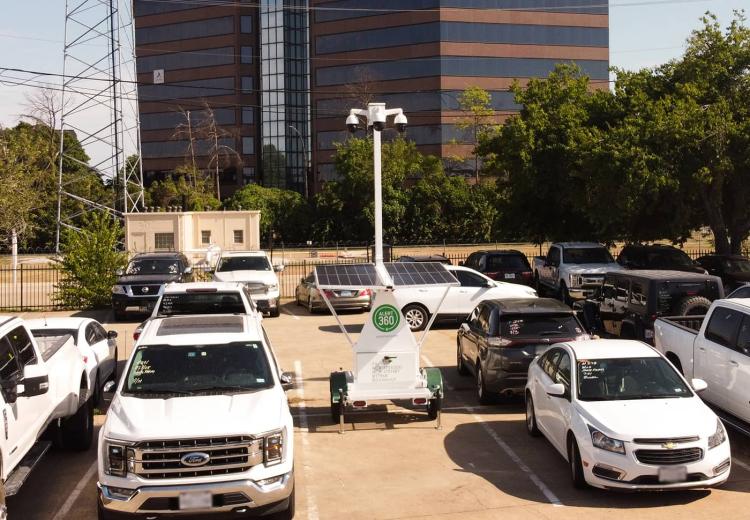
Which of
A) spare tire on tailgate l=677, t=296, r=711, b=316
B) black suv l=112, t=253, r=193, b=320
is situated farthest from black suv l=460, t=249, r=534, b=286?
spare tire on tailgate l=677, t=296, r=711, b=316

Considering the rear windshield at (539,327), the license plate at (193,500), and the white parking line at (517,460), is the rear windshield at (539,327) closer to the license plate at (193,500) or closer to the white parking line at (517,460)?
the white parking line at (517,460)

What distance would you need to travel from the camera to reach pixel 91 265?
25391 mm

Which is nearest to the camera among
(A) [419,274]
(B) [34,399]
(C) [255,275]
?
(B) [34,399]

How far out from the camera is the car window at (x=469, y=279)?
68.8 ft

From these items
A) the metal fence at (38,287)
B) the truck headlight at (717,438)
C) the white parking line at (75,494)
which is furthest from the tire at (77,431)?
the metal fence at (38,287)

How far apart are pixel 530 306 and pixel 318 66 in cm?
7117

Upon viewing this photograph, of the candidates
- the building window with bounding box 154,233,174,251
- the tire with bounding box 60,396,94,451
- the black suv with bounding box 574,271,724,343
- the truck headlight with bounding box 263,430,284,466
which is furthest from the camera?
the building window with bounding box 154,233,174,251

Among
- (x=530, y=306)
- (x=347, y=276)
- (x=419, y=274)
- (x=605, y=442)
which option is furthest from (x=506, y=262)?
(x=605, y=442)

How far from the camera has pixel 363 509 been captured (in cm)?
823

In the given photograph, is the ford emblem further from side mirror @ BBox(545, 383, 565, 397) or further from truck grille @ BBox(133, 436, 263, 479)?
side mirror @ BBox(545, 383, 565, 397)

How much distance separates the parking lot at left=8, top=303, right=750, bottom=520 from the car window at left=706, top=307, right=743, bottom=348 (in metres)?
1.35

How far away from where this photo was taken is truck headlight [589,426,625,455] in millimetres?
8086

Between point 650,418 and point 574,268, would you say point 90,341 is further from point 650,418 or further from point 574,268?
point 574,268

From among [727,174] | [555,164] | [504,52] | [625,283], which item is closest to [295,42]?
[504,52]
